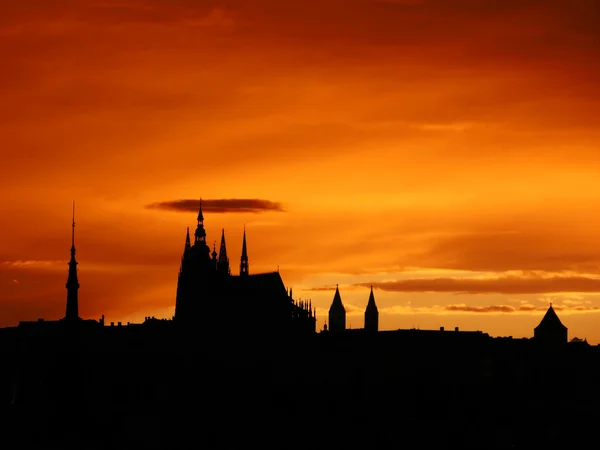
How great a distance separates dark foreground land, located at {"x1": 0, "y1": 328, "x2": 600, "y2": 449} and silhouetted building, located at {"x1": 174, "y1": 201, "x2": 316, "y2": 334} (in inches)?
90.8

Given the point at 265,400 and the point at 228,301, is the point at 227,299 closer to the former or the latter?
the point at 228,301

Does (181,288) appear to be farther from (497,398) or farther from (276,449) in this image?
(276,449)

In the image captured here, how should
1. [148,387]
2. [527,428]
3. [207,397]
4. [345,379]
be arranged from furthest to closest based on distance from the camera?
[345,379] → [148,387] → [207,397] → [527,428]

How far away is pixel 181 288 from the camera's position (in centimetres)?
18875

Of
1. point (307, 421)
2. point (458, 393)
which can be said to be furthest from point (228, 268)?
point (307, 421)

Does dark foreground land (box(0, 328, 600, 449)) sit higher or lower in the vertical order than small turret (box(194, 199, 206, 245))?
lower

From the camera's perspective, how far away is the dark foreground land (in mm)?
121750

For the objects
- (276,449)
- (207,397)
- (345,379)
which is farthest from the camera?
(345,379)

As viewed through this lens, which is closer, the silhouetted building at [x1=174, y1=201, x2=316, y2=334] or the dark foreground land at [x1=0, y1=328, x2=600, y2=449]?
the dark foreground land at [x1=0, y1=328, x2=600, y2=449]

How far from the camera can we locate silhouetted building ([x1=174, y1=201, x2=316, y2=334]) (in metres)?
187

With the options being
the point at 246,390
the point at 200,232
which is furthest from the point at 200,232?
the point at 246,390

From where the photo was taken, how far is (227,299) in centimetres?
18912

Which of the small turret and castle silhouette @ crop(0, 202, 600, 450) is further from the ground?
the small turret

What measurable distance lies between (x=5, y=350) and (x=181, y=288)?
2382cm
